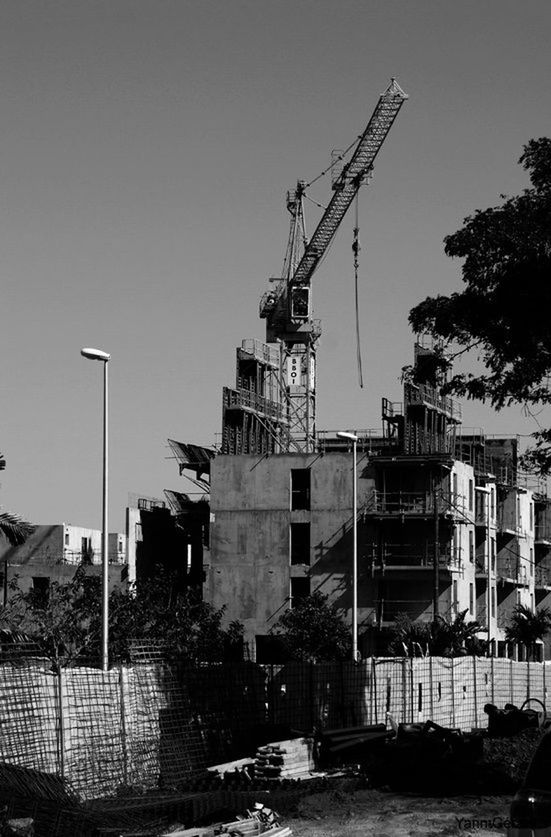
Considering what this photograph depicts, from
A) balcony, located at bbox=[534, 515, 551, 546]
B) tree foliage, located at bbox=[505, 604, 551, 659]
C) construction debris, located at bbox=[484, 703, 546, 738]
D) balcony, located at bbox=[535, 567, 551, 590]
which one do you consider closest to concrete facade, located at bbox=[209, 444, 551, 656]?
tree foliage, located at bbox=[505, 604, 551, 659]

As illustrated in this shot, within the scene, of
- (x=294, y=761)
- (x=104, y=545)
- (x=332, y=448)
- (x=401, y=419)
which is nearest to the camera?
(x=294, y=761)

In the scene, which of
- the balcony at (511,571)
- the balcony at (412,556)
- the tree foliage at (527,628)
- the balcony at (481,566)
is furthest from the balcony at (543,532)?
the balcony at (412,556)

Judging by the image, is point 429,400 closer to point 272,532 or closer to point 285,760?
point 272,532

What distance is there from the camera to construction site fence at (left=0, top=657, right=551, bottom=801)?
853 inches

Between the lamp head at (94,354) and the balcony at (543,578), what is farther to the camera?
the balcony at (543,578)

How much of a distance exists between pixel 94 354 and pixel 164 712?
9.10 meters

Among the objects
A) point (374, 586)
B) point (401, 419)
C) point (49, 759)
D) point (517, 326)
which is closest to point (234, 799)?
point (49, 759)

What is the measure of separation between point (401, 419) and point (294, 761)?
6732 cm

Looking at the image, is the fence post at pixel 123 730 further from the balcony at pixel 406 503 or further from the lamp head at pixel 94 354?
the balcony at pixel 406 503

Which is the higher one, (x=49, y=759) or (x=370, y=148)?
(x=370, y=148)

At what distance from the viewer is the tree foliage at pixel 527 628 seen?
91.1 m

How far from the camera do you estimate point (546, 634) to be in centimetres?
9594

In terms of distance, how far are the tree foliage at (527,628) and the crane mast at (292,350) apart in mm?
18765

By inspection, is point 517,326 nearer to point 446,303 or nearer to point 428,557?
point 446,303
